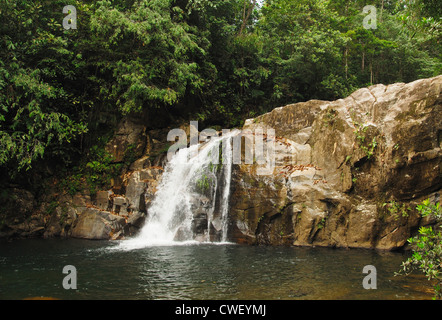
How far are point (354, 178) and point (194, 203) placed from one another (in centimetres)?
537

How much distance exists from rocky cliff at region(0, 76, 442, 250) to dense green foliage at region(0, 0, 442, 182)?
213 cm

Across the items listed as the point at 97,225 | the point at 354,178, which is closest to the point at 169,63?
the point at 97,225

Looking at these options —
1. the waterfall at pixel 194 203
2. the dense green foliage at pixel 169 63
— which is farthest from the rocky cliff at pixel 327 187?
the dense green foliage at pixel 169 63

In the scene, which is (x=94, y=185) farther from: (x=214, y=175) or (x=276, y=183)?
(x=276, y=183)

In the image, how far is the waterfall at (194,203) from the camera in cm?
1091

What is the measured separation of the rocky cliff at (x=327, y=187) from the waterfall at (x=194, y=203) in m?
0.38

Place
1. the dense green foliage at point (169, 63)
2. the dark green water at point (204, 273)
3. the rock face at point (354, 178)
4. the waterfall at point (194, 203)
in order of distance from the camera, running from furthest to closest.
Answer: the dense green foliage at point (169, 63), the waterfall at point (194, 203), the rock face at point (354, 178), the dark green water at point (204, 273)

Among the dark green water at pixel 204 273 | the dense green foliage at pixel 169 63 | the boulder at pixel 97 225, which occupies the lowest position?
the dark green water at pixel 204 273

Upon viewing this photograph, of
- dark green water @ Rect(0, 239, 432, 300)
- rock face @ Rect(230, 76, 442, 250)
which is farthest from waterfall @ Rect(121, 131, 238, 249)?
dark green water @ Rect(0, 239, 432, 300)

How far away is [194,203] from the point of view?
449 inches

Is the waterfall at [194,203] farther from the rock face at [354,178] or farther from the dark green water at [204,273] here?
the dark green water at [204,273]

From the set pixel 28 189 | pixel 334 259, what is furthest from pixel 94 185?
pixel 334 259

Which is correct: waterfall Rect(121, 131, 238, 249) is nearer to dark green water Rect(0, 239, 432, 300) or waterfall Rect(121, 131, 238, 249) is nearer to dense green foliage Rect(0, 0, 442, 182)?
dark green water Rect(0, 239, 432, 300)

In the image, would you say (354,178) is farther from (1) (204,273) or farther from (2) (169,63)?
(2) (169,63)
